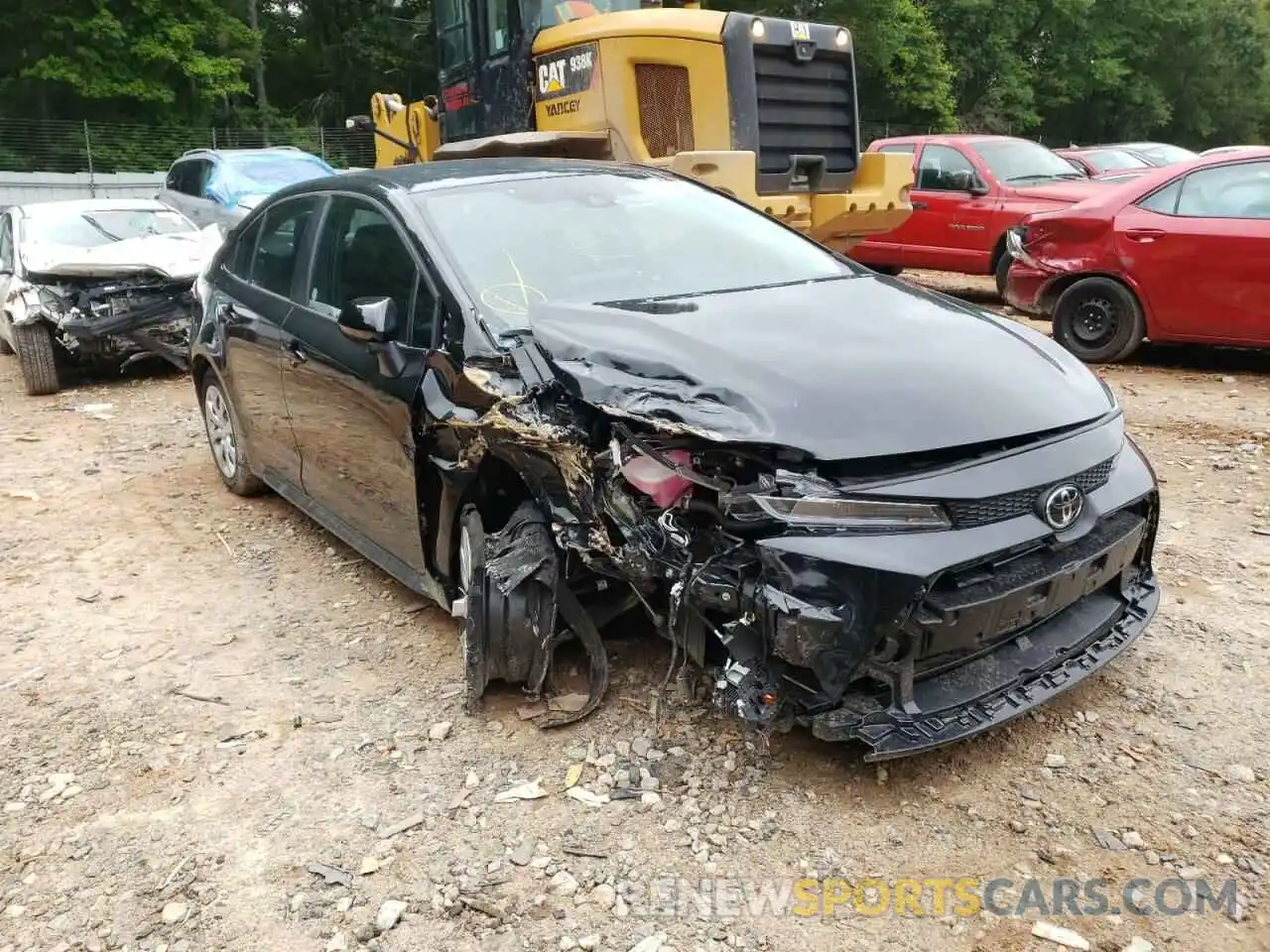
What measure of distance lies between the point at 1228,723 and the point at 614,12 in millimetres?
6612

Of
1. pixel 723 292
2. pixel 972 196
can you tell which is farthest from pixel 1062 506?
pixel 972 196

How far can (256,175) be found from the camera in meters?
12.3

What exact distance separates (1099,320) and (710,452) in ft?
19.9

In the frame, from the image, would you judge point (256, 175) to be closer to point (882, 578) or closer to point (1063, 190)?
point (1063, 190)

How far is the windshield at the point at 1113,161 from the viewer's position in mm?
13008

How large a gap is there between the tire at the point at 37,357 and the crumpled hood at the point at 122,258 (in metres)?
0.50

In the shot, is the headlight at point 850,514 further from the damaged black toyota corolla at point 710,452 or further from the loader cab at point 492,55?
the loader cab at point 492,55

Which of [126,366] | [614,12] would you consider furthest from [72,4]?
[614,12]

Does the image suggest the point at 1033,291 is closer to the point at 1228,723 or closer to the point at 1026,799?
the point at 1228,723

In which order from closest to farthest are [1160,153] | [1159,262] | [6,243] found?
[1159,262]
[6,243]
[1160,153]

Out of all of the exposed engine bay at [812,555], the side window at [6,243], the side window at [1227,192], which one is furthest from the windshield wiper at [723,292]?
the side window at [6,243]

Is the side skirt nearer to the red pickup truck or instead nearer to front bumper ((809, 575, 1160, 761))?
front bumper ((809, 575, 1160, 761))

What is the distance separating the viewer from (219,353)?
527cm

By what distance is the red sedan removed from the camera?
6.81m
